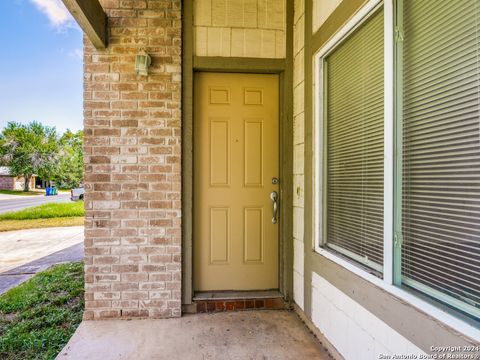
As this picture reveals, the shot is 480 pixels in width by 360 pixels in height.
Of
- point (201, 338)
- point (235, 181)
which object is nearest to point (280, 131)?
point (235, 181)

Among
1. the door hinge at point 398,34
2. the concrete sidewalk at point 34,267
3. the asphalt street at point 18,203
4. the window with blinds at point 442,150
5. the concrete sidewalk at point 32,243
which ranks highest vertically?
the door hinge at point 398,34

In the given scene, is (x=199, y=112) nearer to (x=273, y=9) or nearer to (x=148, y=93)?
(x=148, y=93)

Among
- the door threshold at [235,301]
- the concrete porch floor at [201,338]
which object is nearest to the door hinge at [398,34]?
the concrete porch floor at [201,338]

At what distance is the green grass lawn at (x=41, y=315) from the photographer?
2.15 meters

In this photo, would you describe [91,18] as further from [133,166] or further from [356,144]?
[356,144]

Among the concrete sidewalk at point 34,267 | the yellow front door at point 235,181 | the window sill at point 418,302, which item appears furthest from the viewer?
the concrete sidewalk at point 34,267

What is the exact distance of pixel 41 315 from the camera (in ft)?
8.81

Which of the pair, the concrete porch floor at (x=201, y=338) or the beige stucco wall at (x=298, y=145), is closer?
the concrete porch floor at (x=201, y=338)

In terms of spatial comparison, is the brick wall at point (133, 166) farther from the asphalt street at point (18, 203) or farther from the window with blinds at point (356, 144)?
the asphalt street at point (18, 203)

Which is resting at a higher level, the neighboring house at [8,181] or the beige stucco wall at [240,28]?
the beige stucco wall at [240,28]

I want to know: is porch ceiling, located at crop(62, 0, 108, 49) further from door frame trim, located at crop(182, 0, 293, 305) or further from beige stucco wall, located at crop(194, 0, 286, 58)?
beige stucco wall, located at crop(194, 0, 286, 58)

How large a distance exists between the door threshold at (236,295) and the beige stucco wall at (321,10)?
Result: 88.6 inches

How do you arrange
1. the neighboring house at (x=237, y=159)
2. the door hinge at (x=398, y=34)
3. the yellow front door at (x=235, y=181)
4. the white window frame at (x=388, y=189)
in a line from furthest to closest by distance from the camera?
the yellow front door at (x=235, y=181)
the neighboring house at (x=237, y=159)
the door hinge at (x=398, y=34)
the white window frame at (x=388, y=189)

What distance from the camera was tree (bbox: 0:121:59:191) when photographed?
35625 millimetres
